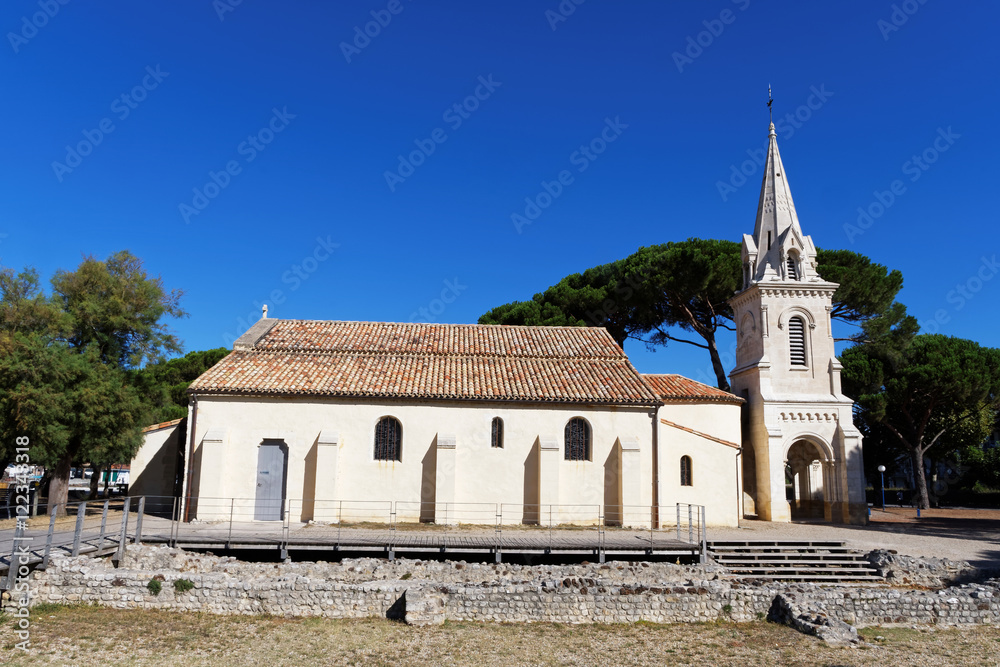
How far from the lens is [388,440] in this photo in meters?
24.6

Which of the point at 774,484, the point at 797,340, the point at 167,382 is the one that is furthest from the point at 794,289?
the point at 167,382

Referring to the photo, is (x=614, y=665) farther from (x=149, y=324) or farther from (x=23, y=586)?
(x=149, y=324)

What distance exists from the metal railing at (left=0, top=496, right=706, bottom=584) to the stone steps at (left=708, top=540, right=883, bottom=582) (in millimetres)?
939

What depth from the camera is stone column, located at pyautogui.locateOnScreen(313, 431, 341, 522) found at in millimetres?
23438

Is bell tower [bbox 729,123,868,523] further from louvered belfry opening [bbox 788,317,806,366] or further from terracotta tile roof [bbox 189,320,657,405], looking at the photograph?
terracotta tile roof [bbox 189,320,657,405]

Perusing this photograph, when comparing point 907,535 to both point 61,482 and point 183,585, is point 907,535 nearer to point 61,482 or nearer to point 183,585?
point 183,585

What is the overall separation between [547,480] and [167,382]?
3210cm

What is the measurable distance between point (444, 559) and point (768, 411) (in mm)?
17651

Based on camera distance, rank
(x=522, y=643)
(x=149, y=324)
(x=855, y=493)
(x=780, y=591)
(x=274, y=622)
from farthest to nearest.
Answer: (x=855, y=493), (x=149, y=324), (x=780, y=591), (x=274, y=622), (x=522, y=643)

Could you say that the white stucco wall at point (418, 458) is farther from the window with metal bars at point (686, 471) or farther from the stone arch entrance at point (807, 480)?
the stone arch entrance at point (807, 480)

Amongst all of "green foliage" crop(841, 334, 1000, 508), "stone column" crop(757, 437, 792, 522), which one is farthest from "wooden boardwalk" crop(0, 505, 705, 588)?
"green foliage" crop(841, 334, 1000, 508)

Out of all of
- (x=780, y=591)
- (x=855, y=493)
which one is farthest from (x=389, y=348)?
(x=855, y=493)

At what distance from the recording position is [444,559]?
1827 cm

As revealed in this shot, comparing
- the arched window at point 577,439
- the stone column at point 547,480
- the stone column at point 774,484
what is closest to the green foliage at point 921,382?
the stone column at point 774,484
